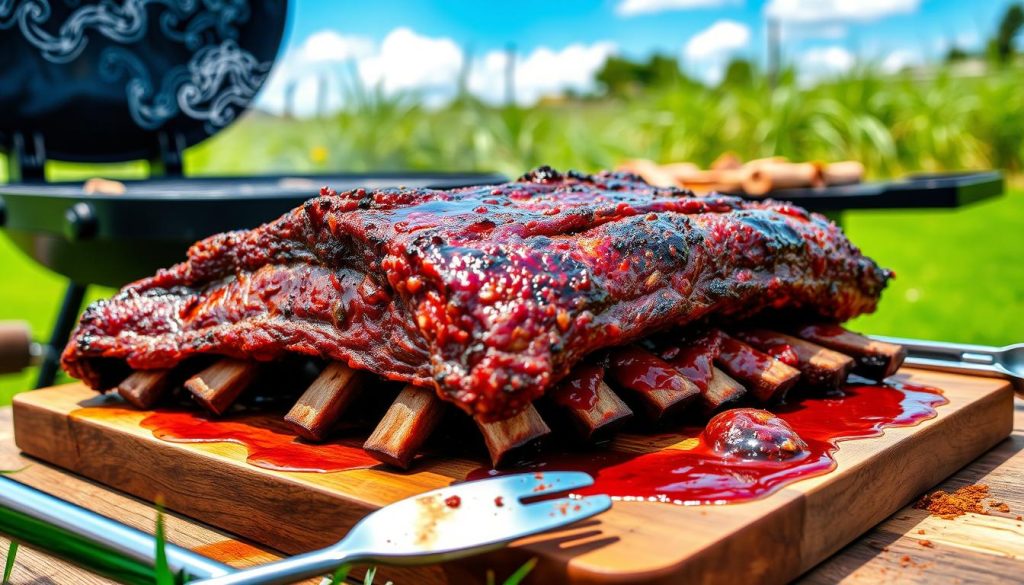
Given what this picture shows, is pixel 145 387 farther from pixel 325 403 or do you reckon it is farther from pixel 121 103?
pixel 121 103

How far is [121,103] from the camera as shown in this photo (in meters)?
3.63

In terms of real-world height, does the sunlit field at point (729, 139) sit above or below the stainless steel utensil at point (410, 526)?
above

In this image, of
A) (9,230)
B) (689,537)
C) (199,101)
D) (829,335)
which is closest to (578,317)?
(689,537)

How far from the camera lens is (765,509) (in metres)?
1.24

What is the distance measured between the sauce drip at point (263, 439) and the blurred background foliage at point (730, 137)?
6391 millimetres

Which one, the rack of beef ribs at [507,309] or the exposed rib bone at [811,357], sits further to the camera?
the exposed rib bone at [811,357]

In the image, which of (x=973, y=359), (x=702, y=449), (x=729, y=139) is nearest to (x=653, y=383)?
(x=702, y=449)

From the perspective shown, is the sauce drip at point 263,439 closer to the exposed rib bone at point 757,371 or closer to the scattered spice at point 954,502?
the exposed rib bone at point 757,371

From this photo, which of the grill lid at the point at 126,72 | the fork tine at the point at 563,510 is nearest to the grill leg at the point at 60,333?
the grill lid at the point at 126,72

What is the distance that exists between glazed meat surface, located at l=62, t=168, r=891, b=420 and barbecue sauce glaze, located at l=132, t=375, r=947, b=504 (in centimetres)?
15

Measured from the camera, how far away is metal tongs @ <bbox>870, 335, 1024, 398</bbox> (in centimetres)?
205

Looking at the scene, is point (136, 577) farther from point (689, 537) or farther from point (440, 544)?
point (689, 537)

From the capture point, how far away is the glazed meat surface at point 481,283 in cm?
136

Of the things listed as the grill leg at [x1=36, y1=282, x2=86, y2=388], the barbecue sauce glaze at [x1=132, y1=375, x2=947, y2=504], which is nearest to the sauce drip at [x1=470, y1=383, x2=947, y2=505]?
the barbecue sauce glaze at [x1=132, y1=375, x2=947, y2=504]
